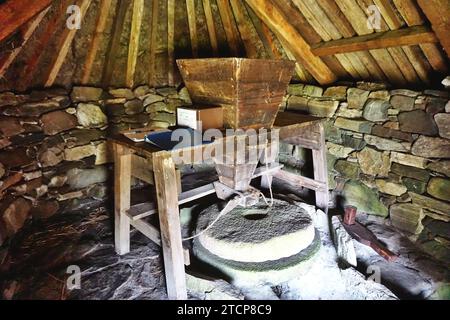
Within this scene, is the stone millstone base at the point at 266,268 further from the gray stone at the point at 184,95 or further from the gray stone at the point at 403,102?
the gray stone at the point at 184,95

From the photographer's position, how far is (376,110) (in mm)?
3732

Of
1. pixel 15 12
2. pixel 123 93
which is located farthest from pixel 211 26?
pixel 15 12

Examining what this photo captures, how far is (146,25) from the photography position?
4.16 meters

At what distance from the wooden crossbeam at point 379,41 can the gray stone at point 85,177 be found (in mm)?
3523

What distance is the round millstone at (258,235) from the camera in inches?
109

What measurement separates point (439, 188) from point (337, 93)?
173cm

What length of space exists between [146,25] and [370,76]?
3172mm

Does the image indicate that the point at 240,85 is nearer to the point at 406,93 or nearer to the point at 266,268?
the point at 266,268

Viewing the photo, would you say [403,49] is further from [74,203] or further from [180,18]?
[74,203]

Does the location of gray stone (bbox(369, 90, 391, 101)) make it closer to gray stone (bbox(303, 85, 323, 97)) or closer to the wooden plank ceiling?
the wooden plank ceiling

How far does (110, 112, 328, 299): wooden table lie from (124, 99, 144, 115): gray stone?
1.16 metres

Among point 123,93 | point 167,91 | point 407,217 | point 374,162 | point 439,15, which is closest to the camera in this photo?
point 439,15

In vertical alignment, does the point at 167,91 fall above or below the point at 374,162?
above
